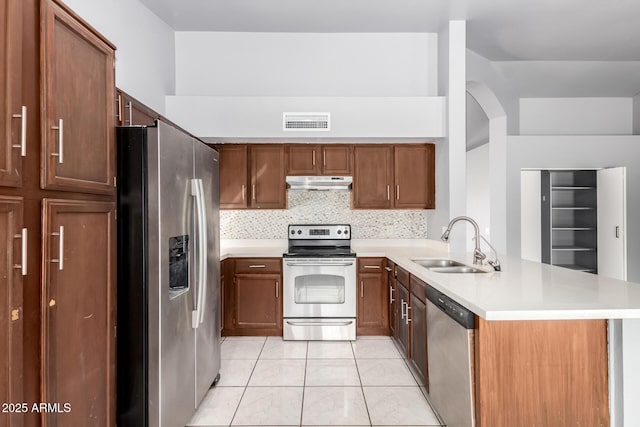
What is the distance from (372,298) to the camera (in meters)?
3.97

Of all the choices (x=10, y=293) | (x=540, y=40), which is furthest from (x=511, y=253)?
(x=10, y=293)

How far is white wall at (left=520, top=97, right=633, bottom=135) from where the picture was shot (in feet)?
17.5

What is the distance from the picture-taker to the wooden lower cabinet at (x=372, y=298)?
3.96 meters

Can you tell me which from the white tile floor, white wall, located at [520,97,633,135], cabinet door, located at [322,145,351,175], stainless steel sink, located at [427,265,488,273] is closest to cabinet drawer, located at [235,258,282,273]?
the white tile floor

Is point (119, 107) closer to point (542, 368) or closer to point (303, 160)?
point (303, 160)

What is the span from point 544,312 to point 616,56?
14.2 feet

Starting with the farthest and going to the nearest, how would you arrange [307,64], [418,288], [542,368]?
[307,64], [418,288], [542,368]

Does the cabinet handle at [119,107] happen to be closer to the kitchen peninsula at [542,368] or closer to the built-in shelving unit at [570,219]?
the kitchen peninsula at [542,368]

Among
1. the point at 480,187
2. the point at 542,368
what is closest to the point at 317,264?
the point at 542,368

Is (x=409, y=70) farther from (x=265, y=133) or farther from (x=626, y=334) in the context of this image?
(x=626, y=334)

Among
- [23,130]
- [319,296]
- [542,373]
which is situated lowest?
[319,296]

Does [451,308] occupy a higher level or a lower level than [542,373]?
higher

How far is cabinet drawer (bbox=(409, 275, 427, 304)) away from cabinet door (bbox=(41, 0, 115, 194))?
78.6 inches

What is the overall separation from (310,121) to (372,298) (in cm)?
197
